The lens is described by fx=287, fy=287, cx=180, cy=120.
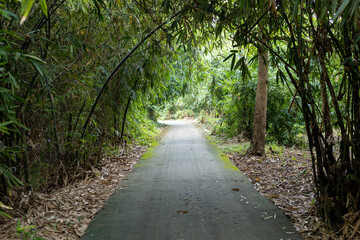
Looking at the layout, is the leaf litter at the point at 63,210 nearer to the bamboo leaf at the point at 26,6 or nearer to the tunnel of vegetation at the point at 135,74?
the tunnel of vegetation at the point at 135,74

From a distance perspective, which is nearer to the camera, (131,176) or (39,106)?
(39,106)

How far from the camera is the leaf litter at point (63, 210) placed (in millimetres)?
2473

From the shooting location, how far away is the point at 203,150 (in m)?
7.11

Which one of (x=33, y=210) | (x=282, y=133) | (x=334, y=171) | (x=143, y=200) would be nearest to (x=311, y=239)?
(x=334, y=171)

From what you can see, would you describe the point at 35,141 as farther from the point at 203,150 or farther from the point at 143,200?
the point at 203,150

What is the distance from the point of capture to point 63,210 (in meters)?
2.93

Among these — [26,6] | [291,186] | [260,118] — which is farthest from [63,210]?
[260,118]

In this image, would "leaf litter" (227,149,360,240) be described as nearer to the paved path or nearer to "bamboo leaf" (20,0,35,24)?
the paved path

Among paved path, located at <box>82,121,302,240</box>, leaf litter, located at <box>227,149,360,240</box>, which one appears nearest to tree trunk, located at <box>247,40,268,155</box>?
leaf litter, located at <box>227,149,360,240</box>

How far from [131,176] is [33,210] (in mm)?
1969

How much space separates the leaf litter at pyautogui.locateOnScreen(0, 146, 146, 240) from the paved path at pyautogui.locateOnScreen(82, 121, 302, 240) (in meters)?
0.13

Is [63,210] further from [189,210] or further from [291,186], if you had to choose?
[291,186]

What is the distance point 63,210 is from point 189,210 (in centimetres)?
130

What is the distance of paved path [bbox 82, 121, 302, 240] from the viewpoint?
2.54m
